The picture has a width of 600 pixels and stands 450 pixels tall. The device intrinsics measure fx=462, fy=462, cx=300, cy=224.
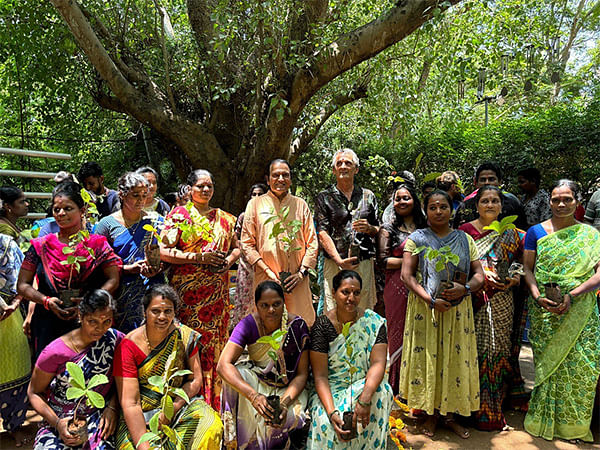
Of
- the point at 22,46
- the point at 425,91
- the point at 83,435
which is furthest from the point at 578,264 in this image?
the point at 22,46

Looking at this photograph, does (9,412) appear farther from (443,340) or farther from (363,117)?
(363,117)

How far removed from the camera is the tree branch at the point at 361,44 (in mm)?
5027

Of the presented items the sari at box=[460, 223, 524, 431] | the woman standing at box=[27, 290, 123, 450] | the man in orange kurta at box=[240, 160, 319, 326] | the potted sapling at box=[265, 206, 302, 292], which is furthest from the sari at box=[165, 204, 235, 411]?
the sari at box=[460, 223, 524, 431]

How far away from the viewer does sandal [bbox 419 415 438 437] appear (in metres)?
3.48

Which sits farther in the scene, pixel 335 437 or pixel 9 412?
pixel 9 412

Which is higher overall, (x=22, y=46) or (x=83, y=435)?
(x=22, y=46)

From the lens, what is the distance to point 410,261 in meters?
3.57

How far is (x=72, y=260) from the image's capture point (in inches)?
116

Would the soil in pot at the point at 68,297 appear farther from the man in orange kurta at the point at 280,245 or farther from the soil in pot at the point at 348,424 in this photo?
the soil in pot at the point at 348,424

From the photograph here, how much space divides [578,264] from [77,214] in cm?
364

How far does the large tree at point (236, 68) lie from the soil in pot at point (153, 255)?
2614 mm

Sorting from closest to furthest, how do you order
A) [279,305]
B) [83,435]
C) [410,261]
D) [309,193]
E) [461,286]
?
[83,435] < [279,305] < [461,286] < [410,261] < [309,193]

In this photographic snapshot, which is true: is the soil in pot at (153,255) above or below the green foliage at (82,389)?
above

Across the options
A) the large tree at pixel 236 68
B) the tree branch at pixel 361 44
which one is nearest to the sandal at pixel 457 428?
the large tree at pixel 236 68
